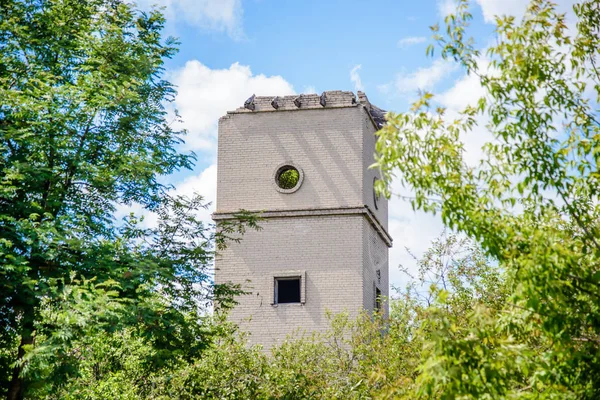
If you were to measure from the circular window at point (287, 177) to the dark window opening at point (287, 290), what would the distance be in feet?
9.09

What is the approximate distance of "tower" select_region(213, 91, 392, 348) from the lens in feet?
77.7

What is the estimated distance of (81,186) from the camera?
1558 cm

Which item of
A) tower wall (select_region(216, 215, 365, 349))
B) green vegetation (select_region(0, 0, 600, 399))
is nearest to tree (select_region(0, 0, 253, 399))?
green vegetation (select_region(0, 0, 600, 399))

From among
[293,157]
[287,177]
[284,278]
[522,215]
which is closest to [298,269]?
[284,278]

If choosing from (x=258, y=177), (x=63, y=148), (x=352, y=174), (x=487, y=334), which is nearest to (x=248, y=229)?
(x=258, y=177)

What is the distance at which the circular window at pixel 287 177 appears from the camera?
24.8 metres

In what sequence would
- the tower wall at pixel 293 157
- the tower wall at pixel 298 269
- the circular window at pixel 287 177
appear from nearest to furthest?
the tower wall at pixel 298 269 < the tower wall at pixel 293 157 < the circular window at pixel 287 177

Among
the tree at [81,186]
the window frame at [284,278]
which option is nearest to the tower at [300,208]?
the window frame at [284,278]

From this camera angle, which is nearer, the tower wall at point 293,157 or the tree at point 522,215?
the tree at point 522,215

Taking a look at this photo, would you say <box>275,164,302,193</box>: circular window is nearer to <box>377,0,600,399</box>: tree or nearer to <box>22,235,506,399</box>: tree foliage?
<box>22,235,506,399</box>: tree foliage

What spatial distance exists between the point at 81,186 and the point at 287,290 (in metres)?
9.65

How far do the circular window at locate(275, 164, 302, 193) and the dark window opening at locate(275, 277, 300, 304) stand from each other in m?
2.77

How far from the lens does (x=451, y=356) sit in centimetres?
707

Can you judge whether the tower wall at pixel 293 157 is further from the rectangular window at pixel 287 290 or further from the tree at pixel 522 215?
the tree at pixel 522 215
